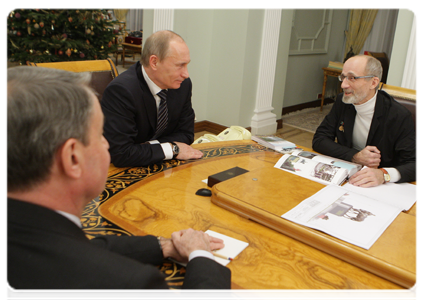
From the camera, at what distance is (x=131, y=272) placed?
0.71 m

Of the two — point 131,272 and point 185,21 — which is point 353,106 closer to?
point 131,272

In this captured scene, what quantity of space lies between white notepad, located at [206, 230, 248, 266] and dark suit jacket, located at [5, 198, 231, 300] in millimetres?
367

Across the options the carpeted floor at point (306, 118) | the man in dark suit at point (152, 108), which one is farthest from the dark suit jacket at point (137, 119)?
the carpeted floor at point (306, 118)

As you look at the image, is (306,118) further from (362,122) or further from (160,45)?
(160,45)

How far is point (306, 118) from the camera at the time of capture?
6387 mm

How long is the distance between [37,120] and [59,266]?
266mm

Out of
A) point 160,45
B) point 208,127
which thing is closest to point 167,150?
point 160,45

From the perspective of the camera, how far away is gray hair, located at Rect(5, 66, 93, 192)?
0.66 metres

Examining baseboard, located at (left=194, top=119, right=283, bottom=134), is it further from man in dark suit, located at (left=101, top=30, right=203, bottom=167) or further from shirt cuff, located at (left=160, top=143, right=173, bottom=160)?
shirt cuff, located at (left=160, top=143, right=173, bottom=160)

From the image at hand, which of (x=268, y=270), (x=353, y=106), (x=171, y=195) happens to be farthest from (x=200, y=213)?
(x=353, y=106)

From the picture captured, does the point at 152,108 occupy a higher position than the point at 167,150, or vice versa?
the point at 152,108

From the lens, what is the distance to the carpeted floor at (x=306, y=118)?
5.89 m

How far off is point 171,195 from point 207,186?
19 centimetres

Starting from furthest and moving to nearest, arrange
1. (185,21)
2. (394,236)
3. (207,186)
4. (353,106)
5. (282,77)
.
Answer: (282,77) < (185,21) < (353,106) < (207,186) < (394,236)
